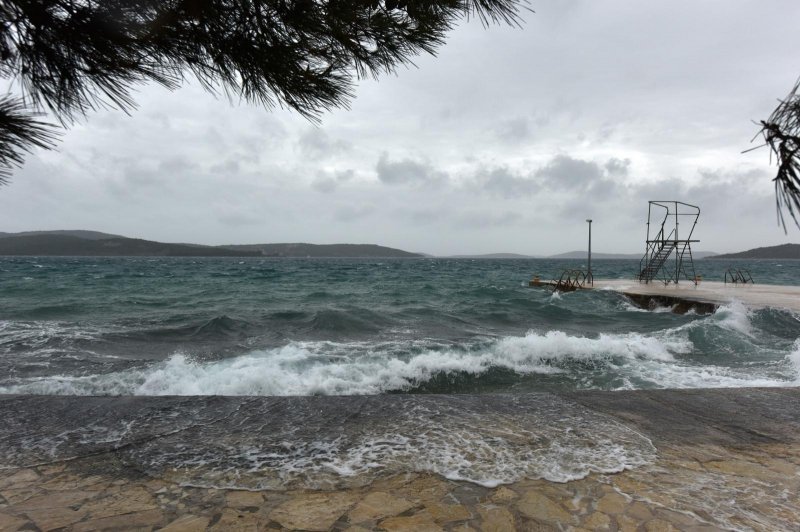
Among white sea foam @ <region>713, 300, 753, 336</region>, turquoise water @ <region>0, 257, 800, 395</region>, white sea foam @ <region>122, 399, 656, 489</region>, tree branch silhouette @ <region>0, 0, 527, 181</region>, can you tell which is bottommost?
turquoise water @ <region>0, 257, 800, 395</region>

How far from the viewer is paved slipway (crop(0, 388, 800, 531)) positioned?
2492 millimetres

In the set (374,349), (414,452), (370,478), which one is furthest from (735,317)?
(370,478)

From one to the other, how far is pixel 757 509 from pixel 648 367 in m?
7.03

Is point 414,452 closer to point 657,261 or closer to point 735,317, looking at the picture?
point 735,317

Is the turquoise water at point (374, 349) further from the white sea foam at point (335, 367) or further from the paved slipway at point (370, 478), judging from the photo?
the paved slipway at point (370, 478)

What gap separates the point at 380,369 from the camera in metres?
8.63

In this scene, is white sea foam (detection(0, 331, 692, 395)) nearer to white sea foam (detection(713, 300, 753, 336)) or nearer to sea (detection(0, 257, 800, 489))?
sea (detection(0, 257, 800, 489))

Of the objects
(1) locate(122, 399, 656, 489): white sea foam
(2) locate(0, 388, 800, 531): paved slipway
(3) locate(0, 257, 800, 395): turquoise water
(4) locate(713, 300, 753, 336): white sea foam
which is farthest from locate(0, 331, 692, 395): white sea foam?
(1) locate(122, 399, 656, 489): white sea foam

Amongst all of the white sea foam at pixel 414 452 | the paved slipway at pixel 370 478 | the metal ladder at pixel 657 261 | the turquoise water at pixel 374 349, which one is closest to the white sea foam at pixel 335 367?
the turquoise water at pixel 374 349

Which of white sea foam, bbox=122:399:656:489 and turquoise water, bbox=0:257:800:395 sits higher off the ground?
white sea foam, bbox=122:399:656:489

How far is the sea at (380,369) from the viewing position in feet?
10.8

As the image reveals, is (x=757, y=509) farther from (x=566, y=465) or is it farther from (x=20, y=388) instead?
(x=20, y=388)

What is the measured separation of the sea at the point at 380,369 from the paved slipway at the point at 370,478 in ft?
0.17

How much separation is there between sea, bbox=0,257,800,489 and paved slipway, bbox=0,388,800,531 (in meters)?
0.05
